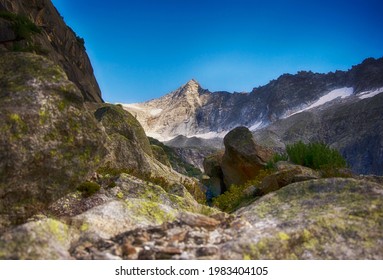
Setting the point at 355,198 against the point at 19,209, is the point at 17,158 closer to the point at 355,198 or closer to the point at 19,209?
the point at 19,209

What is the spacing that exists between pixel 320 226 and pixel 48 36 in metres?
50.1

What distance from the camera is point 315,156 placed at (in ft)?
74.0

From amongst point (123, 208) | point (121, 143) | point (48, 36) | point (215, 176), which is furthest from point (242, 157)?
point (48, 36)

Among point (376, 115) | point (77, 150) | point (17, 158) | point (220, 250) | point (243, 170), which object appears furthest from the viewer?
point (376, 115)

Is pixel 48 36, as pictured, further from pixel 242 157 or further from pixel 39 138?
pixel 39 138

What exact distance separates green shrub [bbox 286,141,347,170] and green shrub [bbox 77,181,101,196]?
14515 mm

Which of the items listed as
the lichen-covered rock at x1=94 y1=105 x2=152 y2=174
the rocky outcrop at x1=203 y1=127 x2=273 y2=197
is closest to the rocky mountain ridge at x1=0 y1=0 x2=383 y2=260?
the lichen-covered rock at x1=94 y1=105 x2=152 y2=174

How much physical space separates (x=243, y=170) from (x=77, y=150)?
75.6 ft

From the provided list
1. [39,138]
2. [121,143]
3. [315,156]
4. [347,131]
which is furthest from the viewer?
[347,131]

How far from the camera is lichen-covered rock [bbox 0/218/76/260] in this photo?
541 centimetres

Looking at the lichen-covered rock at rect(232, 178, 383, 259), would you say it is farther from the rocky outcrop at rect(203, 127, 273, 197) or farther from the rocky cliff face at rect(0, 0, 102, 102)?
the rocky outcrop at rect(203, 127, 273, 197)

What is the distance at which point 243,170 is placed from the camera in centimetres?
3189
